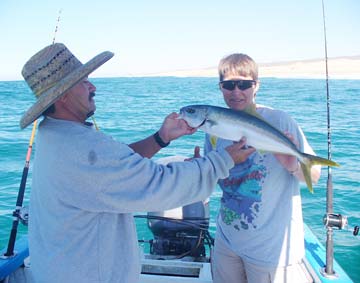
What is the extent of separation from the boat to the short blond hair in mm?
1455

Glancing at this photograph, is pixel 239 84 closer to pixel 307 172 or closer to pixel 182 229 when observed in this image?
pixel 307 172

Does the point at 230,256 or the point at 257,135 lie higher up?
the point at 257,135

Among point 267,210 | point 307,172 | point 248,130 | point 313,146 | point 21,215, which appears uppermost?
point 248,130

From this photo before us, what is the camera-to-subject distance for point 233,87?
9.04 ft

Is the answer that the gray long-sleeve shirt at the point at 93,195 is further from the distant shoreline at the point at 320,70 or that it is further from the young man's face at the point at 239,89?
the distant shoreline at the point at 320,70

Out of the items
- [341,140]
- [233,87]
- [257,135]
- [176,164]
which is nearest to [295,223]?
[257,135]

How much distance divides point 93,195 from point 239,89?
149cm

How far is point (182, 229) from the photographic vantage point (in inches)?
149

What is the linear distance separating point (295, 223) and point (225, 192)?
0.56 m

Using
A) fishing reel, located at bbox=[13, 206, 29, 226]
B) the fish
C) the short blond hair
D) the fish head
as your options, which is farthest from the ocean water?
fishing reel, located at bbox=[13, 206, 29, 226]

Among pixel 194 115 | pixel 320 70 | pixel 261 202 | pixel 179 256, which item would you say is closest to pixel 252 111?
pixel 194 115

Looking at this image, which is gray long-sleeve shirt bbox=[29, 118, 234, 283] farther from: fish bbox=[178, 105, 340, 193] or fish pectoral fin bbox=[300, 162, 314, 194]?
fish pectoral fin bbox=[300, 162, 314, 194]

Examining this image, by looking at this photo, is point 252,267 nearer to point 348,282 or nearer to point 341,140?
point 348,282

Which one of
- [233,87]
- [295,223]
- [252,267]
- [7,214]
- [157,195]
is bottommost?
[7,214]
